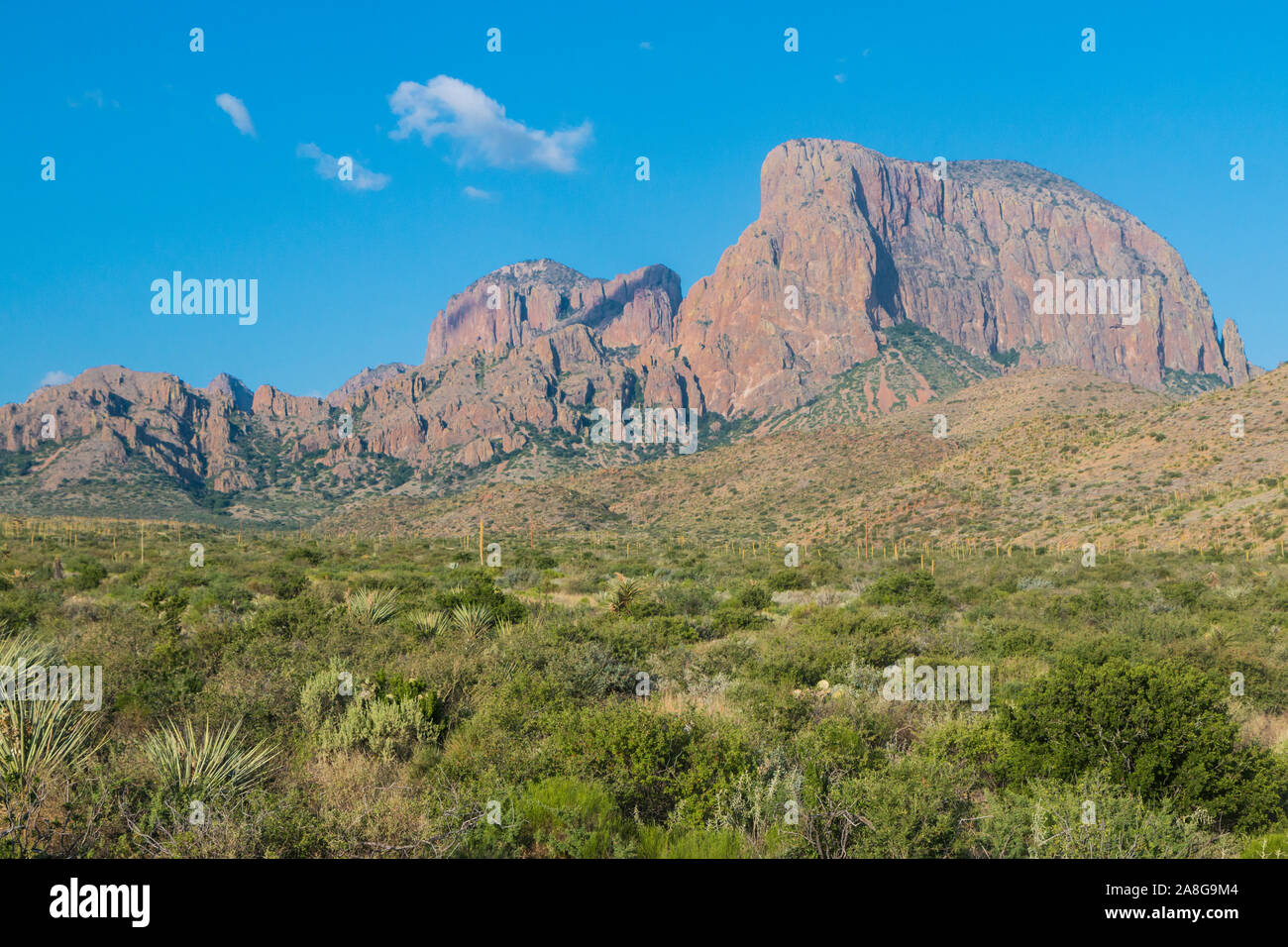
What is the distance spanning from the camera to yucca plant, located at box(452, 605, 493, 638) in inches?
480

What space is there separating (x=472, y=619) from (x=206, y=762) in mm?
7187

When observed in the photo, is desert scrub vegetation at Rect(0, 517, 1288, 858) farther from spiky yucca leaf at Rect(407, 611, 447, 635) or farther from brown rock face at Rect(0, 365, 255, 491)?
brown rock face at Rect(0, 365, 255, 491)

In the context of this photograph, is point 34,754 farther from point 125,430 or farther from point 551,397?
point 125,430

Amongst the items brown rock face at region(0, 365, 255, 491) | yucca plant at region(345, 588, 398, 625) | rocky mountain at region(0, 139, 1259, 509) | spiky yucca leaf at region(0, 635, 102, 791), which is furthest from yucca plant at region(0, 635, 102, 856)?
brown rock face at region(0, 365, 255, 491)

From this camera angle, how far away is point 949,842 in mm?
5004

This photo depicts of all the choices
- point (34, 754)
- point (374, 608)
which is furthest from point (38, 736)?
point (374, 608)

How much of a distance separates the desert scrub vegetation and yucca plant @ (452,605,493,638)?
0.22 metres

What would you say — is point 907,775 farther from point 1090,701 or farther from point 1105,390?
point 1105,390

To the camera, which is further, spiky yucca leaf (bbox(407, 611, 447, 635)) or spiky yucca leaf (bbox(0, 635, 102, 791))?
spiky yucca leaf (bbox(407, 611, 447, 635))

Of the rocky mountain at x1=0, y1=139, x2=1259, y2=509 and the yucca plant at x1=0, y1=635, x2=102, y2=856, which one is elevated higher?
the rocky mountain at x1=0, y1=139, x2=1259, y2=509

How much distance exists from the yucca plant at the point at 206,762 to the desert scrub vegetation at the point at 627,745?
0.10 feet
